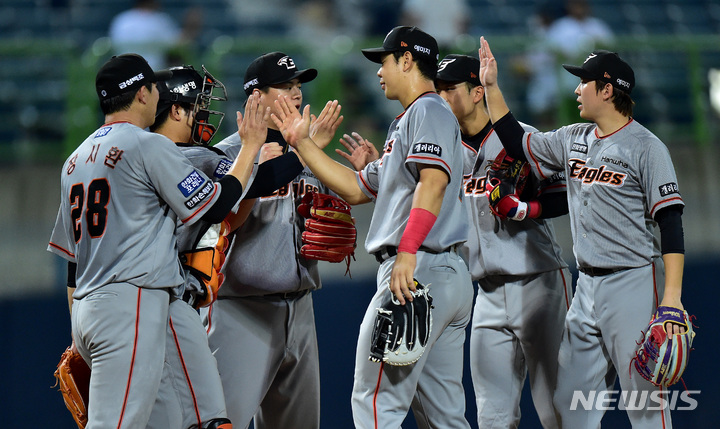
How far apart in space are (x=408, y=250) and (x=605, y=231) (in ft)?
3.60

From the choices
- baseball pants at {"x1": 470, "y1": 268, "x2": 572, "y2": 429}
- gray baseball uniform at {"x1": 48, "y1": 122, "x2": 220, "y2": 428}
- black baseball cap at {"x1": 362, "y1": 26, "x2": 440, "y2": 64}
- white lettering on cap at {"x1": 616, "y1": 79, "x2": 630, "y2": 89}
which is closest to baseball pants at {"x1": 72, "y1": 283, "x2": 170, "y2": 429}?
gray baseball uniform at {"x1": 48, "y1": 122, "x2": 220, "y2": 428}

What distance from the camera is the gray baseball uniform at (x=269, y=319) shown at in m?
3.95

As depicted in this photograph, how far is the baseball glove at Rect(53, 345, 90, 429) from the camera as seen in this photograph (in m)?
3.41

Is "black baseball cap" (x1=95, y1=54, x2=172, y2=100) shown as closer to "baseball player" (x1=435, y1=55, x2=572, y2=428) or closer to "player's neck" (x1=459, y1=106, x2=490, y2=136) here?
"baseball player" (x1=435, y1=55, x2=572, y2=428)

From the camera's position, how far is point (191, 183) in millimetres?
3285

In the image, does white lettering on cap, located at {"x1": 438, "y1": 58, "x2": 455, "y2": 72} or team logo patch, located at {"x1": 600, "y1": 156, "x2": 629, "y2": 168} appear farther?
white lettering on cap, located at {"x1": 438, "y1": 58, "x2": 455, "y2": 72}

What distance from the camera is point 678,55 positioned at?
718 centimetres

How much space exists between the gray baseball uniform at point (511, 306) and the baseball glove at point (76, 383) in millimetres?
1920

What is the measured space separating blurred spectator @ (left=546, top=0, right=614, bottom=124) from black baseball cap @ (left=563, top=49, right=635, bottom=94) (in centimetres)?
264

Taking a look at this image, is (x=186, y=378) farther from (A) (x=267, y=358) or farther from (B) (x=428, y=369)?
(B) (x=428, y=369)

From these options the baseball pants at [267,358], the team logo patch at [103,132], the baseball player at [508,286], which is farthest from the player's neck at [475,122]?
the team logo patch at [103,132]

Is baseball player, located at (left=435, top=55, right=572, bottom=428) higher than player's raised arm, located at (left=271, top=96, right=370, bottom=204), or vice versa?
player's raised arm, located at (left=271, top=96, right=370, bottom=204)

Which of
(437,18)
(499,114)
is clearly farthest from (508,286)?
(437,18)

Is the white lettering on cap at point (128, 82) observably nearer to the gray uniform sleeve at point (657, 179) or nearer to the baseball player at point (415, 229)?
the baseball player at point (415, 229)
